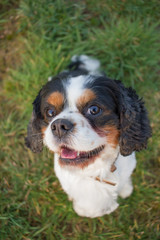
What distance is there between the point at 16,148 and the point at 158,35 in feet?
8.95

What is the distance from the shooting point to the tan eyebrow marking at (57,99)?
2.23m

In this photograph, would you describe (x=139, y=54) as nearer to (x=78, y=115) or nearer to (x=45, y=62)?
(x=45, y=62)

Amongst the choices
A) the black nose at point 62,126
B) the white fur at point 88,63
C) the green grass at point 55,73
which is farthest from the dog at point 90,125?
the white fur at point 88,63

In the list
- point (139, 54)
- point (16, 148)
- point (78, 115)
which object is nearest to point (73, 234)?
point (16, 148)

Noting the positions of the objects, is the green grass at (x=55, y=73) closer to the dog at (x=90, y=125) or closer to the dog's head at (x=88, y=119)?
the dog at (x=90, y=125)

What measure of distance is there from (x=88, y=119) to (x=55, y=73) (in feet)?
5.90

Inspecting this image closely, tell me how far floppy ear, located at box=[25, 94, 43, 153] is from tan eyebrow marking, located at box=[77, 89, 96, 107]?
600 millimetres

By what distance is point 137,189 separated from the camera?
11.0 ft

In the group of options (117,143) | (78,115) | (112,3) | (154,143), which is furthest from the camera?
(112,3)

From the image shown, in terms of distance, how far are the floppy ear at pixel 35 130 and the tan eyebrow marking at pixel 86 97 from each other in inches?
23.6

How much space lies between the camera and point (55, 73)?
12.4ft

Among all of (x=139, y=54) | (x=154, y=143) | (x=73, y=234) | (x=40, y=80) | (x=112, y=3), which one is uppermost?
(x=112, y=3)

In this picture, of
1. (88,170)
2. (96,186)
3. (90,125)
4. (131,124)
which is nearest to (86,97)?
(90,125)

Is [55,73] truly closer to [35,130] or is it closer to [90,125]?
[35,130]
